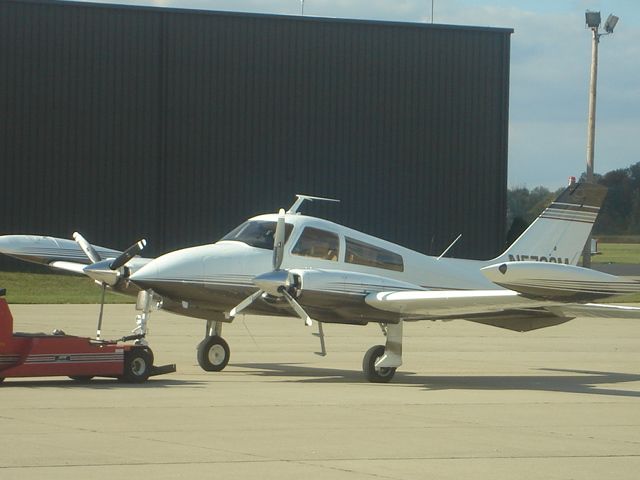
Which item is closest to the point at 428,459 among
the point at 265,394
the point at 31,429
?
the point at 31,429

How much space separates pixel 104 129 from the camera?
144 feet

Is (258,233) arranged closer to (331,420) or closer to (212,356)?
(212,356)

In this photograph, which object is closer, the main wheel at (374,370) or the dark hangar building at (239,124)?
the main wheel at (374,370)

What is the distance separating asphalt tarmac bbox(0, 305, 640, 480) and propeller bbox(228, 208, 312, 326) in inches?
41.6

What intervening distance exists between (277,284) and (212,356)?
7.75ft

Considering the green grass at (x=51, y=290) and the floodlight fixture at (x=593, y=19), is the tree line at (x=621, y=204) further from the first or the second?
the green grass at (x=51, y=290)

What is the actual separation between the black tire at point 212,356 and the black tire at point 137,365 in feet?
7.33

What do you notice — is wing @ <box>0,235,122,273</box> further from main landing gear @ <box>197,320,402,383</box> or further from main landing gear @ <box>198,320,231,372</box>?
main landing gear @ <box>197,320,402,383</box>

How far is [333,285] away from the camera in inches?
635

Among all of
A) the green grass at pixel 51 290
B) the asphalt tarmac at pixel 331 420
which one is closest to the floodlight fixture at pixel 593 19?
the green grass at pixel 51 290

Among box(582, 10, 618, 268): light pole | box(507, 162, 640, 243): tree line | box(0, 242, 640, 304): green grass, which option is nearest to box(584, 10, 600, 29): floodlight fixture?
box(582, 10, 618, 268): light pole

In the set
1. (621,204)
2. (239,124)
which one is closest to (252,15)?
(239,124)

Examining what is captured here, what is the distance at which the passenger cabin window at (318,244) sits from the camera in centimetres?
1719

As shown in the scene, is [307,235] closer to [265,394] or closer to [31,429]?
[265,394]
